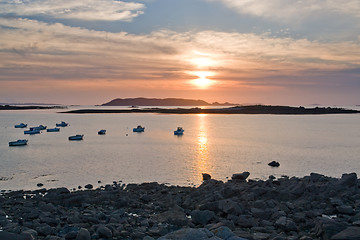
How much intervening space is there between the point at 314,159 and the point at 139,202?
29662mm

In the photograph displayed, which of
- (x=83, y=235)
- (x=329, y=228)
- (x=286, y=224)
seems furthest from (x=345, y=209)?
(x=83, y=235)

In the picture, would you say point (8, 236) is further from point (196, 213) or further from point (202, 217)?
point (202, 217)

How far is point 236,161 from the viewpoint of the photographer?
41719 millimetres

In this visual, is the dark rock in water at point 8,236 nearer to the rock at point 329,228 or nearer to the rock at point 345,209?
the rock at point 329,228

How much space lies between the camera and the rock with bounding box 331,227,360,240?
11.2 metres

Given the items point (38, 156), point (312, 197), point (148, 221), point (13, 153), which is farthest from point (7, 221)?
point (13, 153)

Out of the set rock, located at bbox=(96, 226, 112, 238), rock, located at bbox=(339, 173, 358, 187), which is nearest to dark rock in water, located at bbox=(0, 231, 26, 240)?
rock, located at bbox=(96, 226, 112, 238)

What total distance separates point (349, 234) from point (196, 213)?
687 cm

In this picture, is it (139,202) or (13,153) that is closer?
(139,202)

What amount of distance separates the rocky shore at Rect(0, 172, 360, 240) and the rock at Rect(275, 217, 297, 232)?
4 cm

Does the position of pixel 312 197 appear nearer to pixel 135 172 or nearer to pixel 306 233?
pixel 306 233

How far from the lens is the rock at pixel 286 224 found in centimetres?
1451

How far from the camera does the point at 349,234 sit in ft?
37.6

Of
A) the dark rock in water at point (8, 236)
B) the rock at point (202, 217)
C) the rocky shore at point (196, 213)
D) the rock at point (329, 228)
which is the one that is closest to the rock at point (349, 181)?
the rocky shore at point (196, 213)
